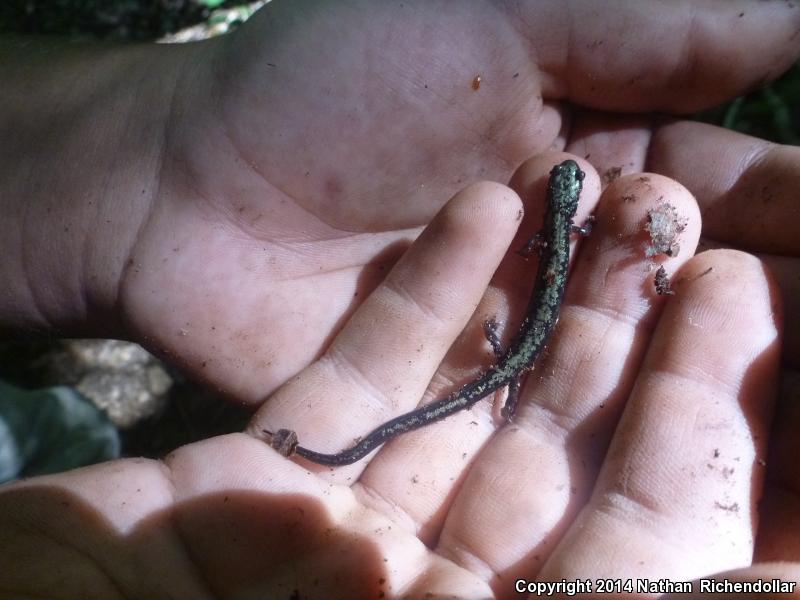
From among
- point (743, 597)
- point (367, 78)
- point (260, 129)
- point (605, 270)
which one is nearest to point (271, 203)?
point (260, 129)

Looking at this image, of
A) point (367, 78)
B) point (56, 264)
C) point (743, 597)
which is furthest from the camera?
point (56, 264)

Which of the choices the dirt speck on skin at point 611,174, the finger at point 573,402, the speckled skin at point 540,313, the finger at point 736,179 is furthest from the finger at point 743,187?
the speckled skin at point 540,313

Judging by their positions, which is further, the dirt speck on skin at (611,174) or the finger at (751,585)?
the dirt speck on skin at (611,174)

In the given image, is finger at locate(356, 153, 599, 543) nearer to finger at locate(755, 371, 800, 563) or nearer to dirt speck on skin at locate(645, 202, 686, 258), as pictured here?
dirt speck on skin at locate(645, 202, 686, 258)

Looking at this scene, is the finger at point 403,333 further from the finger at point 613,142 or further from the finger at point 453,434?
the finger at point 613,142

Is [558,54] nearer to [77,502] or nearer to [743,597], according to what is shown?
[743,597]
